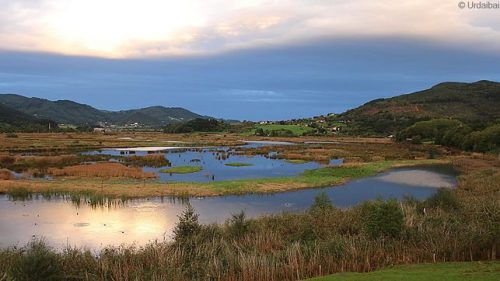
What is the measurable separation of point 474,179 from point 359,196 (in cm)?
1290

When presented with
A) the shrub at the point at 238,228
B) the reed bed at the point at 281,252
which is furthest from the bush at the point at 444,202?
the shrub at the point at 238,228

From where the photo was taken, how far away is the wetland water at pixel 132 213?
83.1 feet

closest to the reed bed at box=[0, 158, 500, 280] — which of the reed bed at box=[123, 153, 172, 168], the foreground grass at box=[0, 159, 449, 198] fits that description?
the foreground grass at box=[0, 159, 449, 198]

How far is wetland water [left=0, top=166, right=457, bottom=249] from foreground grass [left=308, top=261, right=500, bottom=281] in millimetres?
11816

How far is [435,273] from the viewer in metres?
13.2

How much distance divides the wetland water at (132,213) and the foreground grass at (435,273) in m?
11.8

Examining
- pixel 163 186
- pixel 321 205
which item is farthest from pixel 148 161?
pixel 321 205

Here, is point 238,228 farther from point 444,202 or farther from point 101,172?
point 101,172

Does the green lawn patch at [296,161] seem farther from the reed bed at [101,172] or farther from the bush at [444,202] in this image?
the bush at [444,202]

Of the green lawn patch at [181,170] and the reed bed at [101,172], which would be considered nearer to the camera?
the reed bed at [101,172]

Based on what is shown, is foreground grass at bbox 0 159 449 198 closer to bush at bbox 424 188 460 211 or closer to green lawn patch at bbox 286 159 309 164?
bush at bbox 424 188 460 211

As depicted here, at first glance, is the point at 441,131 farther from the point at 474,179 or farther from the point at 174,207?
the point at 174,207

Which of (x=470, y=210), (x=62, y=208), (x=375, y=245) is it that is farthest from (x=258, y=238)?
(x=62, y=208)

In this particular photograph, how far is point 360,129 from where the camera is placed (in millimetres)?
196750
